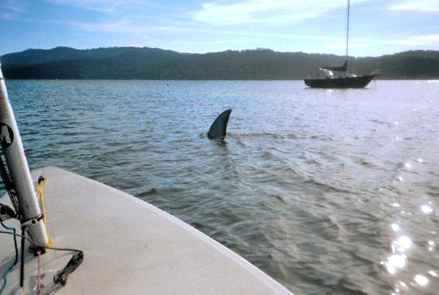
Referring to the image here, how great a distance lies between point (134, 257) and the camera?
3.66 metres

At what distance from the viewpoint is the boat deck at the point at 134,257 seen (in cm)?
315

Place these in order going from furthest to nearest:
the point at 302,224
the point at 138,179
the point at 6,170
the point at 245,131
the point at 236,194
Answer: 1. the point at 245,131
2. the point at 138,179
3. the point at 236,194
4. the point at 302,224
5. the point at 6,170

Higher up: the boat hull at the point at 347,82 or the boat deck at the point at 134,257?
the boat deck at the point at 134,257

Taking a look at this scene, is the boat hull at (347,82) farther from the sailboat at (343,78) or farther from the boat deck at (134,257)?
the boat deck at (134,257)

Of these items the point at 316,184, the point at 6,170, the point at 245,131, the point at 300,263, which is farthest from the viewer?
the point at 245,131

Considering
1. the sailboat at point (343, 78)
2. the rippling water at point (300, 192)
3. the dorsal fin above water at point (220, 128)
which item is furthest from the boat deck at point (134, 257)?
the sailboat at point (343, 78)

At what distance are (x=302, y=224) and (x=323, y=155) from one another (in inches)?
310

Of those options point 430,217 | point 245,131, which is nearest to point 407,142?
point 245,131

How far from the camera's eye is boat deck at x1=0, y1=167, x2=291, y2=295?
10.3 ft

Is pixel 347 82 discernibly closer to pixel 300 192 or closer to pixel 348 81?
pixel 348 81

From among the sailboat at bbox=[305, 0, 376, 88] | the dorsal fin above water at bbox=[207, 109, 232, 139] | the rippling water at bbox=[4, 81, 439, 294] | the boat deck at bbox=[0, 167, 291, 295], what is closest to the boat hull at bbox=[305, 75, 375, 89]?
the sailboat at bbox=[305, 0, 376, 88]

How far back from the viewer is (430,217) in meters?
7.75

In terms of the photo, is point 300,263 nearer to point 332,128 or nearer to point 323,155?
point 323,155

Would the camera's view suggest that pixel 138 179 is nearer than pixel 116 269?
No
